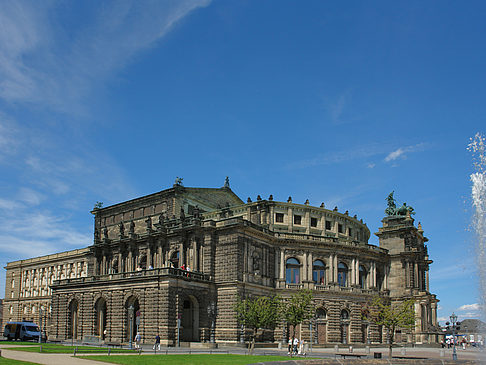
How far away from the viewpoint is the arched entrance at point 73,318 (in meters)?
73.0

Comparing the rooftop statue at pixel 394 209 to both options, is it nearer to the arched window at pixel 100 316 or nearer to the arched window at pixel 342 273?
the arched window at pixel 342 273

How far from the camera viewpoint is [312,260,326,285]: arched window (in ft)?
245

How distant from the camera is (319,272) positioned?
7500cm

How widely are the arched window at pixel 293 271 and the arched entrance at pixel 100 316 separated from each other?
24.6 metres

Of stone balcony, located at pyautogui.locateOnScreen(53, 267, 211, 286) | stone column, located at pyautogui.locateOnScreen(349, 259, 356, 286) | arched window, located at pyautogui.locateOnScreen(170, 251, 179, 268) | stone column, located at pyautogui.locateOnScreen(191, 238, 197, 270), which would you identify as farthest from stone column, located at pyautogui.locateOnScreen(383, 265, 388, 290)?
arched window, located at pyautogui.locateOnScreen(170, 251, 179, 268)

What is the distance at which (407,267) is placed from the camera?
267ft

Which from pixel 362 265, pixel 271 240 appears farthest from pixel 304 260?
pixel 362 265

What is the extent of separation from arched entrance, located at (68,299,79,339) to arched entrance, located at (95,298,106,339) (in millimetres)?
5615

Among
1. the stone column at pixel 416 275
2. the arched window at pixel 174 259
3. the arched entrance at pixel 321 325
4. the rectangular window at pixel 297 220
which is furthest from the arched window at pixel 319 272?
the arched window at pixel 174 259

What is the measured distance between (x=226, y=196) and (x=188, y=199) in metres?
10.4

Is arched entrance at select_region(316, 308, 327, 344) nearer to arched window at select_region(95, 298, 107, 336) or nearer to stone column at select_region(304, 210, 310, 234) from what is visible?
stone column at select_region(304, 210, 310, 234)

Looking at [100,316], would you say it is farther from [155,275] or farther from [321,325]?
[321,325]

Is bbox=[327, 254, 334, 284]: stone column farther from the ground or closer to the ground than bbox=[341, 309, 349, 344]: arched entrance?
farther from the ground

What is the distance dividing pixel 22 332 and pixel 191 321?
70.2ft
